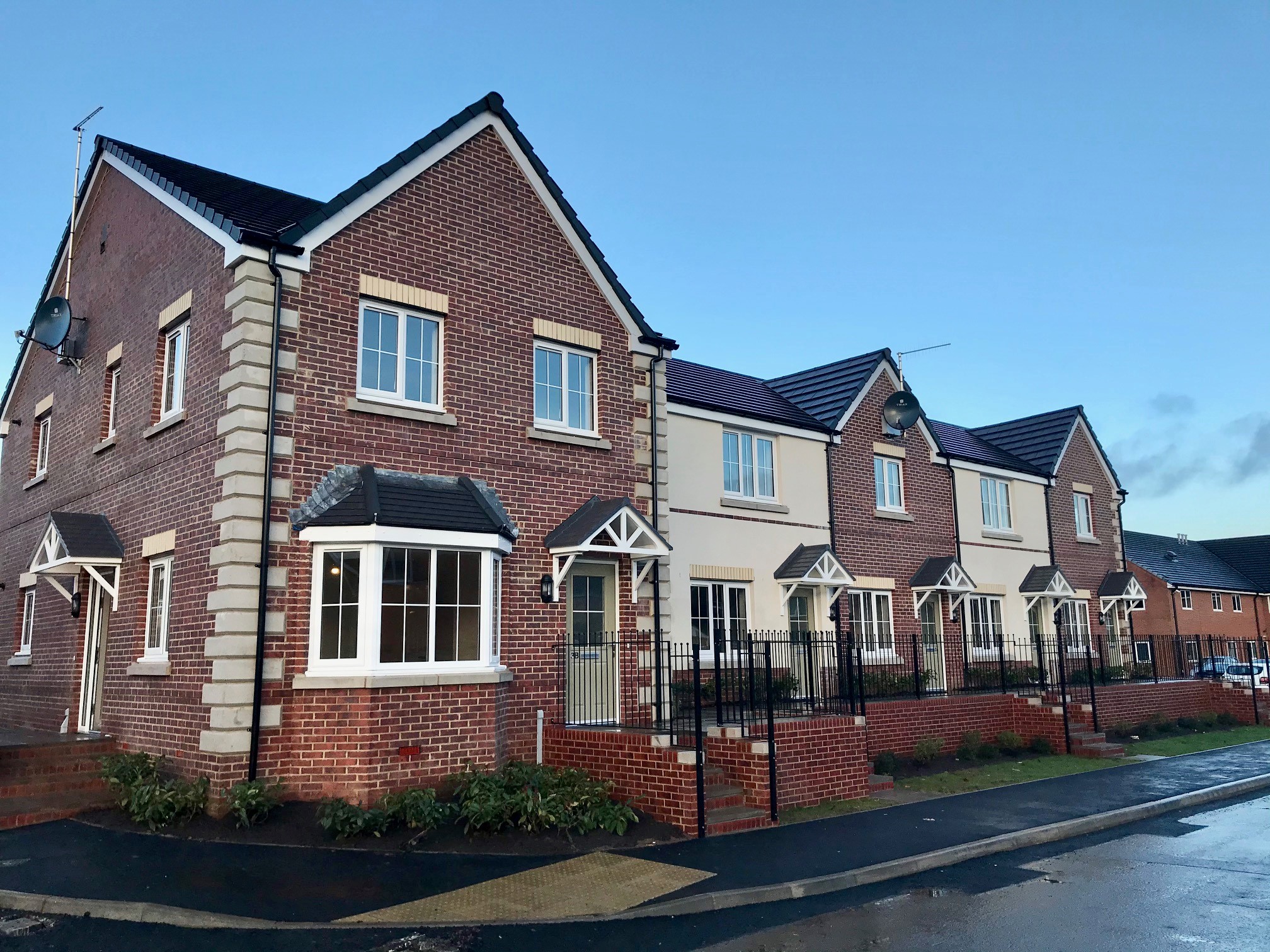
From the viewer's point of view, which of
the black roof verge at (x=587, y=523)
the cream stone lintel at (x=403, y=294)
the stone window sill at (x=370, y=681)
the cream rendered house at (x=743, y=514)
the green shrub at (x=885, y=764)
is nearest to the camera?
the stone window sill at (x=370, y=681)

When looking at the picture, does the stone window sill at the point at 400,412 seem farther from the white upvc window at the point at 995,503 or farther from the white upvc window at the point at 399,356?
the white upvc window at the point at 995,503

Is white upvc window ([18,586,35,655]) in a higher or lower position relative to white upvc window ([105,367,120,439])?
lower

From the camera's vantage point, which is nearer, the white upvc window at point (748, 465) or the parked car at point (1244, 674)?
the white upvc window at point (748, 465)

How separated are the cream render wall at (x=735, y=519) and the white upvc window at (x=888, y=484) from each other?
6.87 feet

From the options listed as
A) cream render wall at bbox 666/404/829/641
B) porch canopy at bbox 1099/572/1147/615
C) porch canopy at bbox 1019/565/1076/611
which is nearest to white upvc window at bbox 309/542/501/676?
cream render wall at bbox 666/404/829/641

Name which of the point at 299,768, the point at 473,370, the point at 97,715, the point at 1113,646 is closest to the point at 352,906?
the point at 299,768

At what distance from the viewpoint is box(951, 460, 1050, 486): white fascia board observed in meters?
24.7

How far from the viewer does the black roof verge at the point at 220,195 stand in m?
12.4

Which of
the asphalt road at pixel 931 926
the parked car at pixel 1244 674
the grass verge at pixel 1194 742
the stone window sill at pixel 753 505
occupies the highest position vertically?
the stone window sill at pixel 753 505

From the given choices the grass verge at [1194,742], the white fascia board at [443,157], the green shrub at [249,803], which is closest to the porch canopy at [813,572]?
the white fascia board at [443,157]

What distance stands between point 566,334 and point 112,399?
7267 millimetres

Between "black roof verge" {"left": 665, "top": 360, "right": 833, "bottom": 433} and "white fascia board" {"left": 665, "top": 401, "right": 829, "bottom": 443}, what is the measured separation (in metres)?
0.07

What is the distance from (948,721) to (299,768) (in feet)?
37.7

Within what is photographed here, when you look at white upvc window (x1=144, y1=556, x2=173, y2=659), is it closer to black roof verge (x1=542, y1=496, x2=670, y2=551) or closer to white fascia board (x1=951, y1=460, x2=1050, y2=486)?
black roof verge (x1=542, y1=496, x2=670, y2=551)
